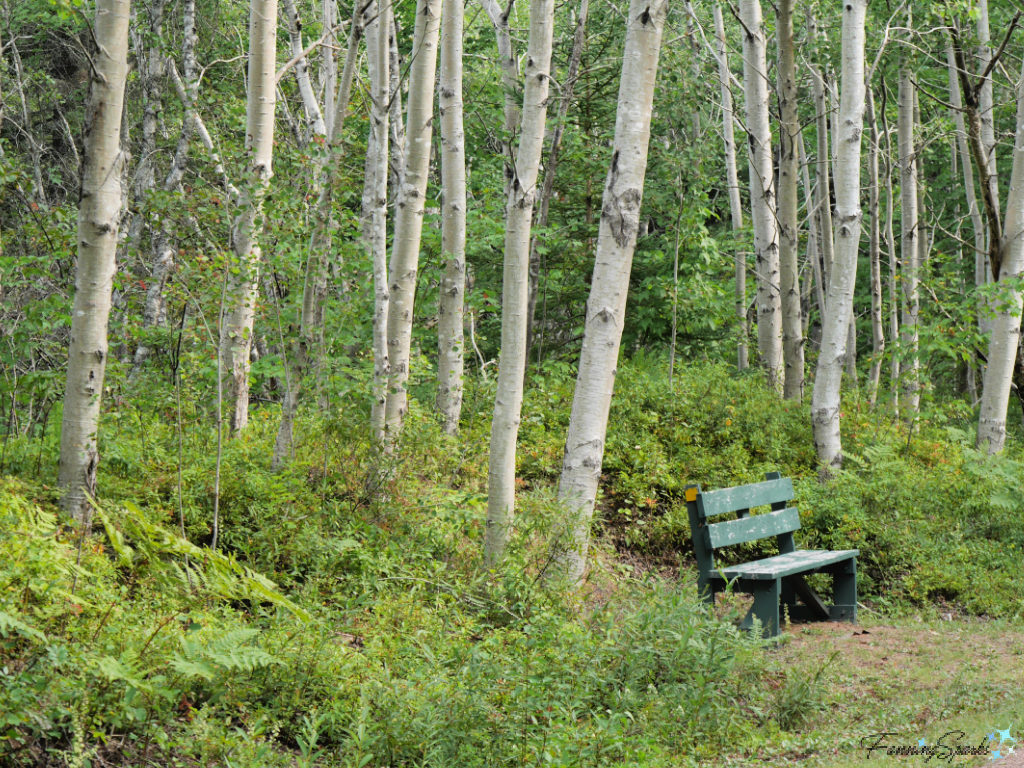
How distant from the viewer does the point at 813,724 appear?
423 cm

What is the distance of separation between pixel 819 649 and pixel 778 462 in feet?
12.2

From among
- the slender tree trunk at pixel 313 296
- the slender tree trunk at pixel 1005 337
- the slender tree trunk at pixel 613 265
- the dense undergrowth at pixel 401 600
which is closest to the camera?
the dense undergrowth at pixel 401 600

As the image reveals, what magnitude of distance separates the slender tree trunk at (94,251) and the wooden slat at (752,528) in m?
4.21

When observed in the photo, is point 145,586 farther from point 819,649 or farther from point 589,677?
point 819,649

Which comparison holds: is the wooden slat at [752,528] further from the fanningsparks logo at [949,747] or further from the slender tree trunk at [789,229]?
the slender tree trunk at [789,229]

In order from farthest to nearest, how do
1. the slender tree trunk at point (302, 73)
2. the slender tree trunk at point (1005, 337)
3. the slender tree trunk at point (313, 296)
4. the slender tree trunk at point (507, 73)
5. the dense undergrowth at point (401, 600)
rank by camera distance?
the slender tree trunk at point (302, 73)
the slender tree trunk at point (507, 73)
the slender tree trunk at point (1005, 337)
the slender tree trunk at point (313, 296)
the dense undergrowth at point (401, 600)

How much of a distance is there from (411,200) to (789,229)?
517 cm

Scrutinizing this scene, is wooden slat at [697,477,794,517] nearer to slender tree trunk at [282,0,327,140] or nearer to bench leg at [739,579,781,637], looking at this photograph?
bench leg at [739,579,781,637]

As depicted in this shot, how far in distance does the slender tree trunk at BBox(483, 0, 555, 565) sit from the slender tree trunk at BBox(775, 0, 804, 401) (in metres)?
5.00

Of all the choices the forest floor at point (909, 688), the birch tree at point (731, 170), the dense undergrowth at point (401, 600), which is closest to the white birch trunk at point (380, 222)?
the dense undergrowth at point (401, 600)

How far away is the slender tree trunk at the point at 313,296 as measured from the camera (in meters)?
6.77

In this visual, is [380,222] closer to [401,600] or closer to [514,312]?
[514,312]

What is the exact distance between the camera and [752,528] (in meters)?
6.39

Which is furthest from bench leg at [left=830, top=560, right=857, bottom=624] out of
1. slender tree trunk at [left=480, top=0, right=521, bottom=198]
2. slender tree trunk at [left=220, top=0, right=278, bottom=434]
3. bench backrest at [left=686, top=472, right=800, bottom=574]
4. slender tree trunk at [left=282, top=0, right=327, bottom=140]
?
slender tree trunk at [left=282, top=0, right=327, bottom=140]
